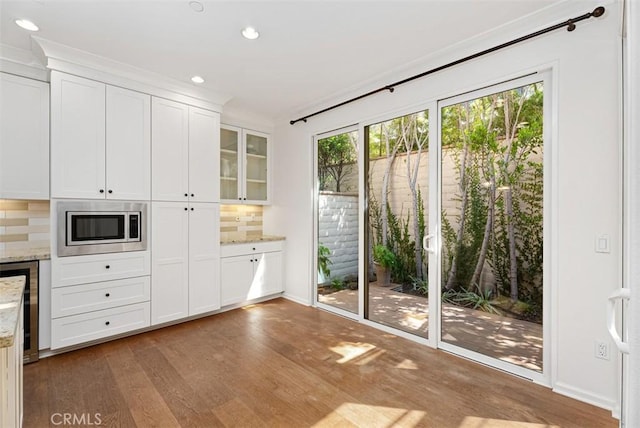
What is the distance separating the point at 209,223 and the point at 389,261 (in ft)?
6.95

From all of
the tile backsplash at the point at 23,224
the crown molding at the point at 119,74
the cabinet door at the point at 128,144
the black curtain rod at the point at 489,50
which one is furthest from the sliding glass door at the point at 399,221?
the tile backsplash at the point at 23,224

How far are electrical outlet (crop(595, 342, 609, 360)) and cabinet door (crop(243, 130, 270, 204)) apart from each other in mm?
3802

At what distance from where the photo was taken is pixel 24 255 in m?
2.46

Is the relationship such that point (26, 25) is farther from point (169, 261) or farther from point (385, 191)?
point (385, 191)

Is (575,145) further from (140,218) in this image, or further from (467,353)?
(140,218)

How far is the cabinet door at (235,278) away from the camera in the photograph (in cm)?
374

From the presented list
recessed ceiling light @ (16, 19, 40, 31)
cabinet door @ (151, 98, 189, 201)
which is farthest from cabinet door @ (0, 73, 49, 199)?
cabinet door @ (151, 98, 189, 201)

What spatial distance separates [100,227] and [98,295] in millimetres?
625

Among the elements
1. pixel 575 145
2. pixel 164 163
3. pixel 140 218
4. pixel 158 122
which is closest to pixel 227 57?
pixel 158 122

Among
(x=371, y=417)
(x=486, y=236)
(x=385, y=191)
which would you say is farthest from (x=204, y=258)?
(x=486, y=236)

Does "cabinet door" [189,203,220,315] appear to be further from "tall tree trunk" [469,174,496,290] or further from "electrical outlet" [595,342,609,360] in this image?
"electrical outlet" [595,342,609,360]

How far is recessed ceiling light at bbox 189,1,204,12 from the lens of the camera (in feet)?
6.61

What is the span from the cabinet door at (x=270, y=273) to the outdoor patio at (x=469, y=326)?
4.99 ft

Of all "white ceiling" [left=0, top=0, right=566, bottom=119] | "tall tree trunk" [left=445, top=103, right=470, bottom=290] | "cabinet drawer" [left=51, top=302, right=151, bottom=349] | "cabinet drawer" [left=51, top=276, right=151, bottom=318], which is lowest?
"cabinet drawer" [left=51, top=302, right=151, bottom=349]
